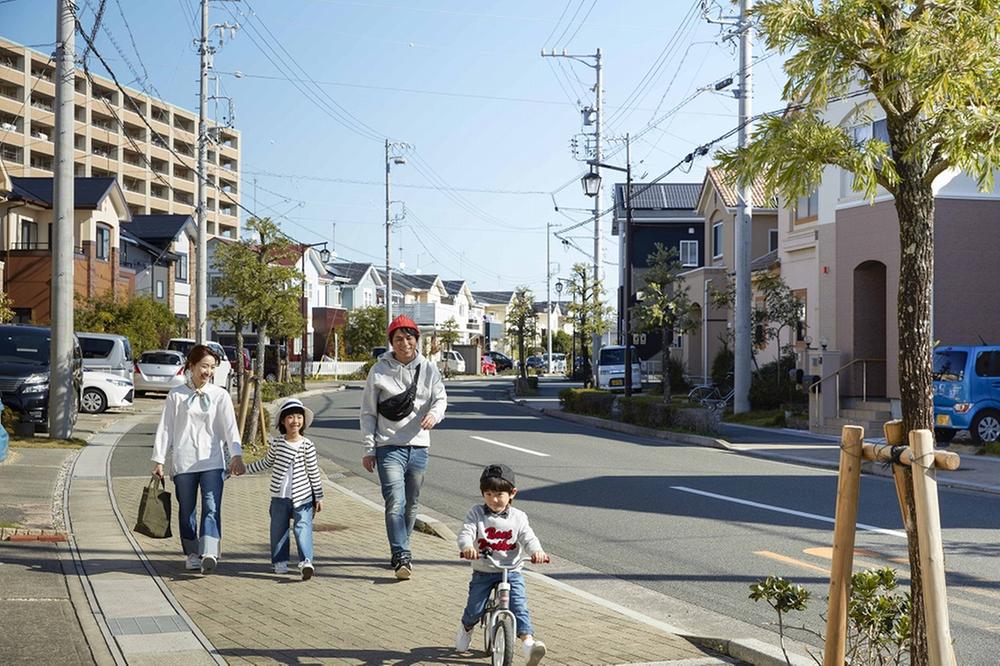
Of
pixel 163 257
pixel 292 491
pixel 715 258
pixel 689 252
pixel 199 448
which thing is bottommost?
pixel 292 491

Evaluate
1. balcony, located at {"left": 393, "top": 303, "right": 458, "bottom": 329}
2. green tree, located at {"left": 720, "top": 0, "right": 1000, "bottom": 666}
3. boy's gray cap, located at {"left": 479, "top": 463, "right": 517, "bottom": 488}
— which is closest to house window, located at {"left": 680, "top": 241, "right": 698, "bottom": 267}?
balcony, located at {"left": 393, "top": 303, "right": 458, "bottom": 329}

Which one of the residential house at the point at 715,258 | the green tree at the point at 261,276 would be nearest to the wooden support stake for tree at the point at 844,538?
the green tree at the point at 261,276

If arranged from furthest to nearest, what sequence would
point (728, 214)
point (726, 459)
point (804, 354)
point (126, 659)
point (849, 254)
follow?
point (728, 214) < point (804, 354) < point (849, 254) < point (726, 459) < point (126, 659)

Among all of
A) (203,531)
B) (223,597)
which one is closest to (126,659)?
(223,597)

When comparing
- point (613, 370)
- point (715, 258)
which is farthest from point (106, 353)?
point (715, 258)

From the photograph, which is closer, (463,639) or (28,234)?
(463,639)

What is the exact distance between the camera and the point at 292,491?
26.7 ft

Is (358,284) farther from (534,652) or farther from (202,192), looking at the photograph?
(534,652)

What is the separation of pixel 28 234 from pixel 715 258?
90.1 feet

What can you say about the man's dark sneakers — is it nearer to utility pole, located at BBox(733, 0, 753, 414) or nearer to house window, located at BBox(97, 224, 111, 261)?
utility pole, located at BBox(733, 0, 753, 414)

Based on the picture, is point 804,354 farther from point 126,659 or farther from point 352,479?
point 126,659

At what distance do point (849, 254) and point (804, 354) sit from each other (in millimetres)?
4456

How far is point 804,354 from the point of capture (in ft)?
97.7

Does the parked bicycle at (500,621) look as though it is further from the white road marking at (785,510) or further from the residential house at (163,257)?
the residential house at (163,257)
